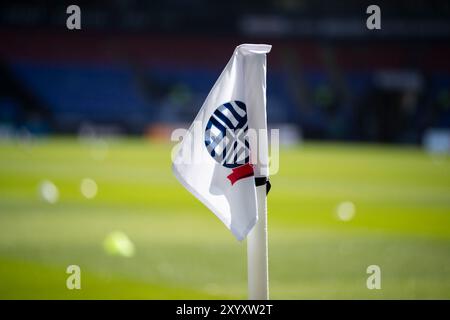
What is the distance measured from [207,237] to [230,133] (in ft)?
19.2

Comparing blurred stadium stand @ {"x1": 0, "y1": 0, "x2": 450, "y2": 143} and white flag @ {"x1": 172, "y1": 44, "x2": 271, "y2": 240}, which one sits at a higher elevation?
blurred stadium stand @ {"x1": 0, "y1": 0, "x2": 450, "y2": 143}

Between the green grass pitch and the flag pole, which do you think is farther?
the green grass pitch

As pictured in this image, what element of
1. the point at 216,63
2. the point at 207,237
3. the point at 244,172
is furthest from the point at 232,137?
the point at 216,63

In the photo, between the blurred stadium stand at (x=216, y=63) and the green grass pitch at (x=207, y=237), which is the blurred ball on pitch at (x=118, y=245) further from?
the blurred stadium stand at (x=216, y=63)

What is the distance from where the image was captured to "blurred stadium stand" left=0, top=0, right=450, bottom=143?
37.1 meters

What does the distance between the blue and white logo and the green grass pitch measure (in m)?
2.51

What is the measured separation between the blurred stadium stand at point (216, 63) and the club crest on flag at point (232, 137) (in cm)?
3207

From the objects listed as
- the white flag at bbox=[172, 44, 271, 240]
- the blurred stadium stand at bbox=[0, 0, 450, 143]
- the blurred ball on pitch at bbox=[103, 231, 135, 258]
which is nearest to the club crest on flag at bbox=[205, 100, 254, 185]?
the white flag at bbox=[172, 44, 271, 240]

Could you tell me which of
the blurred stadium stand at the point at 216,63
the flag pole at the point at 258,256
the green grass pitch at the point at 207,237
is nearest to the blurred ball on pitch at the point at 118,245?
the green grass pitch at the point at 207,237

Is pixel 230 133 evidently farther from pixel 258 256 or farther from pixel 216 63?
pixel 216 63

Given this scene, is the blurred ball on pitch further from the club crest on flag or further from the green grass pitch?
the club crest on flag

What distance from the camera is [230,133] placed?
13.9ft
